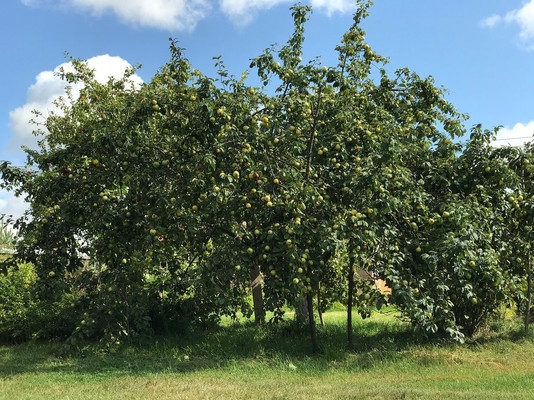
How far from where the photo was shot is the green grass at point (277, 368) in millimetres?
5250

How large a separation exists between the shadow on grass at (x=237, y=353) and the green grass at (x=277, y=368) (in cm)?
1

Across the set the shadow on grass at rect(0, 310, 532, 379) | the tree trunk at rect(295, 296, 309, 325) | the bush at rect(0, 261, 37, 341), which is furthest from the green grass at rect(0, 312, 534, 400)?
the bush at rect(0, 261, 37, 341)

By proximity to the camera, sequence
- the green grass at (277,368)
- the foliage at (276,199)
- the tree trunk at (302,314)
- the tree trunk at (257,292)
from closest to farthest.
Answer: the green grass at (277,368) < the foliage at (276,199) < the tree trunk at (257,292) < the tree trunk at (302,314)

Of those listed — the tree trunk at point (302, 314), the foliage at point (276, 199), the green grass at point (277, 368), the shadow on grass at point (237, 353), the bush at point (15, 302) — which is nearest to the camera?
the green grass at point (277, 368)

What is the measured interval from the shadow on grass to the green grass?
14 millimetres

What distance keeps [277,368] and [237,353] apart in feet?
4.19

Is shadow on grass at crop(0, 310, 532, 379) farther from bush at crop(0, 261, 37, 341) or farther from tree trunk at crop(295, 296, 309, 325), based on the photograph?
bush at crop(0, 261, 37, 341)

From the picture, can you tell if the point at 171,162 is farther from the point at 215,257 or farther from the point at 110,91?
the point at 110,91

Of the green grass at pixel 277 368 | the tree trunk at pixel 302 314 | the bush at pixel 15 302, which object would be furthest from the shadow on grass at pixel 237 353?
the bush at pixel 15 302

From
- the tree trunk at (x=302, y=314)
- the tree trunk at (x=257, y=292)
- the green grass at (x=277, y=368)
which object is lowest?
the green grass at (x=277, y=368)

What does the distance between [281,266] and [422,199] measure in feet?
6.18

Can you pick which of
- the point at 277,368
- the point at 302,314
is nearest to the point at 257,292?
the point at 302,314

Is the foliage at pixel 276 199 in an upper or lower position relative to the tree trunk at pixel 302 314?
upper

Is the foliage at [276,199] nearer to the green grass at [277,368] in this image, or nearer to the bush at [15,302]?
the green grass at [277,368]
